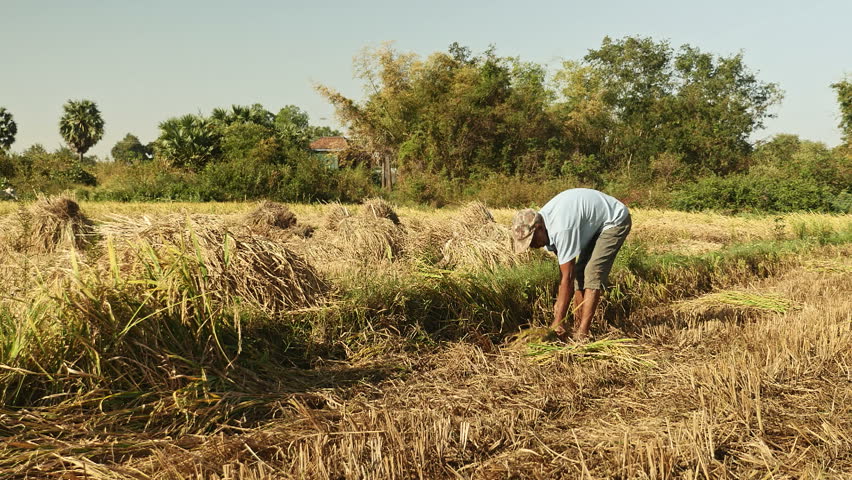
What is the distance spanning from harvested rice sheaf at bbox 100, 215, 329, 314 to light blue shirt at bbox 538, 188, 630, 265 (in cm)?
193

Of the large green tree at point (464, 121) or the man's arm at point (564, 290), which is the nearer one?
the man's arm at point (564, 290)

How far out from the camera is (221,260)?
4.64 metres

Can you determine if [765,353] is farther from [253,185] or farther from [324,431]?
[253,185]

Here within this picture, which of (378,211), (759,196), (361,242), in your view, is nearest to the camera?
(361,242)

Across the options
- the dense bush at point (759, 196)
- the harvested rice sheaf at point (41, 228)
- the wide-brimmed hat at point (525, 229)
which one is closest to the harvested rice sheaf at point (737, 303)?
the wide-brimmed hat at point (525, 229)

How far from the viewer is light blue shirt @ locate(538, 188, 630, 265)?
4.71 m

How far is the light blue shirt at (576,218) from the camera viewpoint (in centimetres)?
471

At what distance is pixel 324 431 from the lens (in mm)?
3145

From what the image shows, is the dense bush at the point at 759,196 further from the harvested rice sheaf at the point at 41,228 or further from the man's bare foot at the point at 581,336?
the harvested rice sheaf at the point at 41,228

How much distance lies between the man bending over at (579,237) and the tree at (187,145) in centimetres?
2403

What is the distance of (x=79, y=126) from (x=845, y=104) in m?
51.8

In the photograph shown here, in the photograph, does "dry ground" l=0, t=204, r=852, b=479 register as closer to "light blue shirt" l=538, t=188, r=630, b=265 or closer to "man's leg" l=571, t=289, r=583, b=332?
"man's leg" l=571, t=289, r=583, b=332

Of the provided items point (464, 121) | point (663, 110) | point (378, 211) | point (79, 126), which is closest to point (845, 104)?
point (663, 110)

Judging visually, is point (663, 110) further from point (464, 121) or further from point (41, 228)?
point (41, 228)
